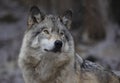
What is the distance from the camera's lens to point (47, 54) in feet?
25.7

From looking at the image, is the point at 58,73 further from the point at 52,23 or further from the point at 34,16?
the point at 34,16

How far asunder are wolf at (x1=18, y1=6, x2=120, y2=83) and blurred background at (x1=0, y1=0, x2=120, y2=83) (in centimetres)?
490

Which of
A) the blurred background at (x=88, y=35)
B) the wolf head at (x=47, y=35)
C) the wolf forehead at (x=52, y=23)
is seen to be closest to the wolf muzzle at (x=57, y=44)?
the wolf head at (x=47, y=35)

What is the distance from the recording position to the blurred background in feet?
44.5

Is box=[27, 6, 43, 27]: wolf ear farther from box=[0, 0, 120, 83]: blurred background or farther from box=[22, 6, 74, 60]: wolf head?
box=[0, 0, 120, 83]: blurred background

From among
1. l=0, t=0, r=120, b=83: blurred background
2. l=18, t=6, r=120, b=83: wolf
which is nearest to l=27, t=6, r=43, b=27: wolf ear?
l=18, t=6, r=120, b=83: wolf

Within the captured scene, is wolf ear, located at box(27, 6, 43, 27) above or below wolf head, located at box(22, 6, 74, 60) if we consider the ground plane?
above

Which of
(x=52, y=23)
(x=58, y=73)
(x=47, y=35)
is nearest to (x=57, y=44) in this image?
(x=47, y=35)

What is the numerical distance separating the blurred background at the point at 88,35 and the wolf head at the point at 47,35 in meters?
4.91

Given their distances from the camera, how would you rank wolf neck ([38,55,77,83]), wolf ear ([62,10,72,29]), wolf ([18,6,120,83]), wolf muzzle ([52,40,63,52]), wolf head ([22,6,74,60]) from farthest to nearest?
wolf ear ([62,10,72,29]), wolf neck ([38,55,77,83]), wolf ([18,6,120,83]), wolf head ([22,6,74,60]), wolf muzzle ([52,40,63,52])

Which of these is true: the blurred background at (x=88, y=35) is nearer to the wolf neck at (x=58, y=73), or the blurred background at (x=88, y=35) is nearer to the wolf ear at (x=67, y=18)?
the wolf ear at (x=67, y=18)

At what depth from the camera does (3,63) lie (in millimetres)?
14328

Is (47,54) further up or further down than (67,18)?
further down

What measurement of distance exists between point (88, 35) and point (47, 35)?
6.66 meters
